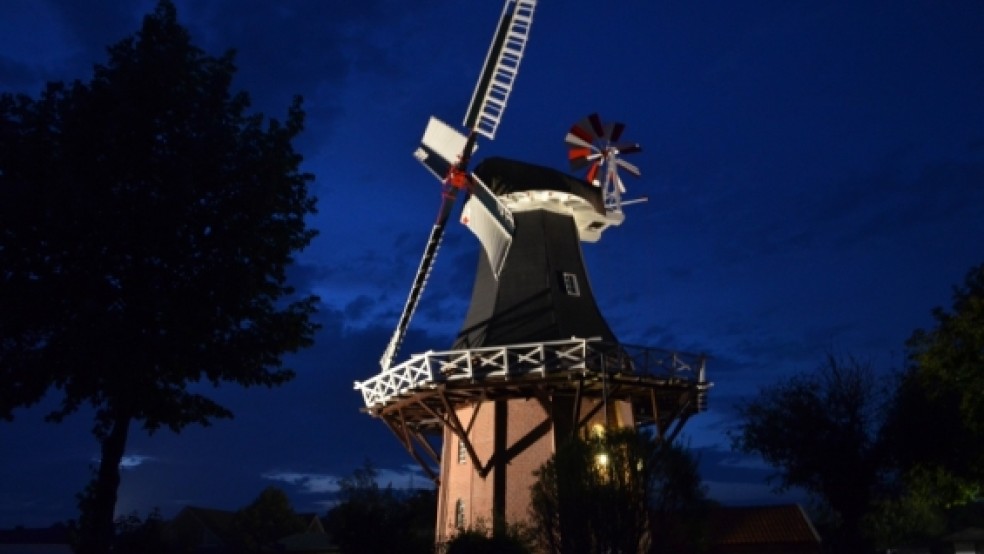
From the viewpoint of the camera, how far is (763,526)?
35812mm

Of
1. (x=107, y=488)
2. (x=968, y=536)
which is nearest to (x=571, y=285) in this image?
(x=107, y=488)

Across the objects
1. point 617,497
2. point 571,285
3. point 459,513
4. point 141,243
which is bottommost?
point 617,497

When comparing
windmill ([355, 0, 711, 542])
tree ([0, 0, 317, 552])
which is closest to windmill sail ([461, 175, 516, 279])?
windmill ([355, 0, 711, 542])

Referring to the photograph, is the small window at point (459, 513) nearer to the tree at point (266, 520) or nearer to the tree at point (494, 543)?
the tree at point (494, 543)

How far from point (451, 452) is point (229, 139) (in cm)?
1596

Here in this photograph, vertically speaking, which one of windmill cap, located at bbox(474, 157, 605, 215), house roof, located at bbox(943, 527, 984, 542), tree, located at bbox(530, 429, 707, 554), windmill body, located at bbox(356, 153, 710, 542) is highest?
windmill cap, located at bbox(474, 157, 605, 215)

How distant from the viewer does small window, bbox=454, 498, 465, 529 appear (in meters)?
26.5

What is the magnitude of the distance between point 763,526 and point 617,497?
21.8m

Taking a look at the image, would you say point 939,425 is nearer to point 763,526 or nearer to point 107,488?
point 763,526

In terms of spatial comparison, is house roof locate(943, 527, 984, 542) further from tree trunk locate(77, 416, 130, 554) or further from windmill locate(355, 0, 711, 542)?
tree trunk locate(77, 416, 130, 554)

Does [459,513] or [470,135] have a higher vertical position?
[470,135]

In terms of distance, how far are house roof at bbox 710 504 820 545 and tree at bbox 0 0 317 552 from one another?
26.0m

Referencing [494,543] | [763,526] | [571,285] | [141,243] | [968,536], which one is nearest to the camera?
[141,243]

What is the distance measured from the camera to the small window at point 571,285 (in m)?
28.3
